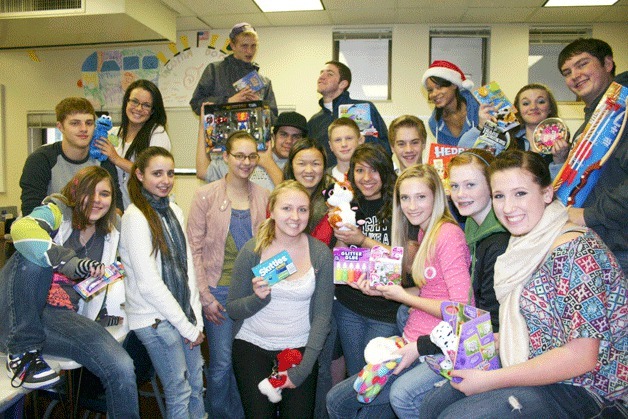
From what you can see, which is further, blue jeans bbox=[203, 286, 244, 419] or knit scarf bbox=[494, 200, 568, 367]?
blue jeans bbox=[203, 286, 244, 419]

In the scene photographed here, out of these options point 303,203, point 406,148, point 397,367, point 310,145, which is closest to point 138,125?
point 310,145

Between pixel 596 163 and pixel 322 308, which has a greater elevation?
pixel 596 163

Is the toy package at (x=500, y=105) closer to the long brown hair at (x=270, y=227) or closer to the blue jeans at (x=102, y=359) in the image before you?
the long brown hair at (x=270, y=227)

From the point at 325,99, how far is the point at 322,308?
1843 millimetres

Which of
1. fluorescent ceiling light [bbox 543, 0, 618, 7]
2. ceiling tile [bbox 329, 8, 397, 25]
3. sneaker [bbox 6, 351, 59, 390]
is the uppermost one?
ceiling tile [bbox 329, 8, 397, 25]

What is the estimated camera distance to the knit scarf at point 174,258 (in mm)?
2568

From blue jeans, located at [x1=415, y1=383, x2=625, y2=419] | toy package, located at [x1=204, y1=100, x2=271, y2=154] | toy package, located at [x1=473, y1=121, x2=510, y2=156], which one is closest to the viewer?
blue jeans, located at [x1=415, y1=383, x2=625, y2=419]

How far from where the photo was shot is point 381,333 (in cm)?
243

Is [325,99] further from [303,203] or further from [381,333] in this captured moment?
[381,333]

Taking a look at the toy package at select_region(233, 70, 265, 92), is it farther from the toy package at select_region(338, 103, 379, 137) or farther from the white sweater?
the white sweater

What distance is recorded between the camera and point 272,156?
3434 millimetres

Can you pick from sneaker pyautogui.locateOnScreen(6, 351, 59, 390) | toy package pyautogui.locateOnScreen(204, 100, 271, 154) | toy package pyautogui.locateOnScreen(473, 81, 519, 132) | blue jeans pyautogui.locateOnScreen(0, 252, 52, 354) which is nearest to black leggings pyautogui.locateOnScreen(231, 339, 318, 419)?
sneaker pyautogui.locateOnScreen(6, 351, 59, 390)

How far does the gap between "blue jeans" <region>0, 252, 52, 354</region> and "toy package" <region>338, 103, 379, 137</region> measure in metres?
2.12

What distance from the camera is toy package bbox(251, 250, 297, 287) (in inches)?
90.9
